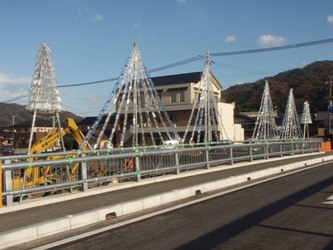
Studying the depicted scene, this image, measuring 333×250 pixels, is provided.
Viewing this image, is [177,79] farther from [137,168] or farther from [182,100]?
[137,168]

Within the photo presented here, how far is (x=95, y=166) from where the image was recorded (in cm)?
1261

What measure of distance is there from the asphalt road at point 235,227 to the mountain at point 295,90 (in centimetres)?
9871

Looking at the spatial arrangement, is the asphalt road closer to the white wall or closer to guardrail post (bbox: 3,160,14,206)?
guardrail post (bbox: 3,160,14,206)

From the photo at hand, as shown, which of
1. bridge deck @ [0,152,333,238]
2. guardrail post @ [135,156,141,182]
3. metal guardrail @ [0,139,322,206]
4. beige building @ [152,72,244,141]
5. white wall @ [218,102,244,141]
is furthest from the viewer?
white wall @ [218,102,244,141]

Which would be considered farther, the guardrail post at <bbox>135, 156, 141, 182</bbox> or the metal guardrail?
the guardrail post at <bbox>135, 156, 141, 182</bbox>

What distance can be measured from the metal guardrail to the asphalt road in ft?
9.40

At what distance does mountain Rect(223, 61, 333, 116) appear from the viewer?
381 ft

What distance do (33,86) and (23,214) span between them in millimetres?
11462

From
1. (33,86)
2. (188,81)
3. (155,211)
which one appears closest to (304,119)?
(188,81)

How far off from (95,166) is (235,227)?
6.27m

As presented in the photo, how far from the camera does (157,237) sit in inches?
265

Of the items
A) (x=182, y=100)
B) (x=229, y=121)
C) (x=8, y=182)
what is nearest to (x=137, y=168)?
(x=8, y=182)

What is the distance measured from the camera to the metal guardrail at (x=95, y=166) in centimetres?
931

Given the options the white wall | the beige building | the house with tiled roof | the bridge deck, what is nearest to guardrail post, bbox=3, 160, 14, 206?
the bridge deck
